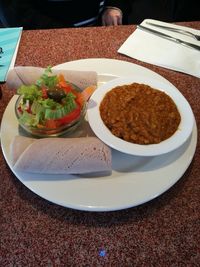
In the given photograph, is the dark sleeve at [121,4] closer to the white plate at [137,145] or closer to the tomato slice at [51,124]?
the white plate at [137,145]

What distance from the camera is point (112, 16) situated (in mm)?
1393

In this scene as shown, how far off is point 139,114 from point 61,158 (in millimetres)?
239

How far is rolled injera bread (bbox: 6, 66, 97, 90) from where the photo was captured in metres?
0.81

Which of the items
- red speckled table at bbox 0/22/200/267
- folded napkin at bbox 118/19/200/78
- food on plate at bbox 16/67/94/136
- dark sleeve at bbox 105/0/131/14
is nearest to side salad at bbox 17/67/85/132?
food on plate at bbox 16/67/94/136

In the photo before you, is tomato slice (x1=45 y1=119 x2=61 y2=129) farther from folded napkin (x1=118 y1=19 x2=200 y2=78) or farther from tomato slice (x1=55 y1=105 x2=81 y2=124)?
folded napkin (x1=118 y1=19 x2=200 y2=78)

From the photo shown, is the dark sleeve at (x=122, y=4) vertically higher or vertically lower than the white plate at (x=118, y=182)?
higher

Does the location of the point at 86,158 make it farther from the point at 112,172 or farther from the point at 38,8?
the point at 38,8

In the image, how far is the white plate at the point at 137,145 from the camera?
0.67 meters

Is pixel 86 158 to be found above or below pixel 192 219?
above

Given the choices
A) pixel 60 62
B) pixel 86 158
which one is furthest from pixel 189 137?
pixel 60 62

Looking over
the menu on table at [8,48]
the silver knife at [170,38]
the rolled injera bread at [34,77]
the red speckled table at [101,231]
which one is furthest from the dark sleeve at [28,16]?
the red speckled table at [101,231]

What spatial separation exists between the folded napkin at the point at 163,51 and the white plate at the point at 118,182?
0.35 m

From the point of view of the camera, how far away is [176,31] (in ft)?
3.67

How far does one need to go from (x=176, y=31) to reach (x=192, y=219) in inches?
30.6
